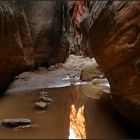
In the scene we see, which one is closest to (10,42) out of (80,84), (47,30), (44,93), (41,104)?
(44,93)

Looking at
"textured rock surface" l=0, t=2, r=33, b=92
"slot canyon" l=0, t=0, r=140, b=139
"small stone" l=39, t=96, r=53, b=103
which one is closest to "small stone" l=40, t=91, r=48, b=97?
"slot canyon" l=0, t=0, r=140, b=139

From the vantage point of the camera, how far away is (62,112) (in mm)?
5398

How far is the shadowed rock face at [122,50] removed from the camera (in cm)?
386

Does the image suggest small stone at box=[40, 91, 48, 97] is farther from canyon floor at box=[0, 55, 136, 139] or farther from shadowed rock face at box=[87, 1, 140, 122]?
shadowed rock face at box=[87, 1, 140, 122]

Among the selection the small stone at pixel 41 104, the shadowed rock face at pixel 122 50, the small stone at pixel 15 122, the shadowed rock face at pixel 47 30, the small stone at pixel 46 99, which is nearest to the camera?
the shadowed rock face at pixel 122 50

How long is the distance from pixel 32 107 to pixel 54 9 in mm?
6198

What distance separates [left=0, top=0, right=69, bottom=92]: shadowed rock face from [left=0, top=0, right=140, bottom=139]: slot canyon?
0.09ft

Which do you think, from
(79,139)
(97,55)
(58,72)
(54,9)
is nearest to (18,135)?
(79,139)

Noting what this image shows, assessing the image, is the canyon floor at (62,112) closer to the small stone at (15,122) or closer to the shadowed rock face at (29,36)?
the small stone at (15,122)

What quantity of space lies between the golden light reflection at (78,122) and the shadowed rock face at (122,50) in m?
0.76

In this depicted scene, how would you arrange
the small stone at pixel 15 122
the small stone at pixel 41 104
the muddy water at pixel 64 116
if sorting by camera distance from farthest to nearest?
the small stone at pixel 41 104 → the small stone at pixel 15 122 → the muddy water at pixel 64 116

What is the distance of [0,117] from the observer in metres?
5.20

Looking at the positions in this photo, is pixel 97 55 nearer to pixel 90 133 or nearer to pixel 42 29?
pixel 90 133

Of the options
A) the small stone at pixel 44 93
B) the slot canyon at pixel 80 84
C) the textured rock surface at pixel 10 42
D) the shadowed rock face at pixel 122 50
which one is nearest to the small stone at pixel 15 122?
the slot canyon at pixel 80 84
